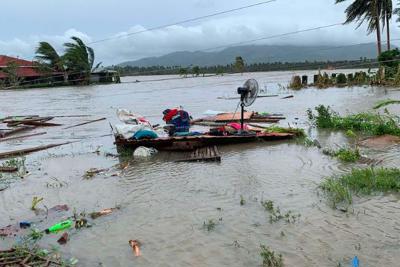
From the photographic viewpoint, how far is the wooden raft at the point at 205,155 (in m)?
10.0

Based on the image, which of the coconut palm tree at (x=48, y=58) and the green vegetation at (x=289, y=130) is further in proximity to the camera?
the coconut palm tree at (x=48, y=58)

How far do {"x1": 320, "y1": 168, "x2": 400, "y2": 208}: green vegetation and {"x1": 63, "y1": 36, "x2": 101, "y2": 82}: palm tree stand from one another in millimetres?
50847

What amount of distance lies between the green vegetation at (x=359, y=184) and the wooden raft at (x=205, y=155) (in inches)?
119

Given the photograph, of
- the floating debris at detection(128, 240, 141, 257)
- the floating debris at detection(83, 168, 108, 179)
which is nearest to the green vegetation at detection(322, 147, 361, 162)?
the floating debris at detection(83, 168, 108, 179)

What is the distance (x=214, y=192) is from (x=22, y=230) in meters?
2.97

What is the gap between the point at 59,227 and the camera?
612 centimetres

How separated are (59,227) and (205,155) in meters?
4.70

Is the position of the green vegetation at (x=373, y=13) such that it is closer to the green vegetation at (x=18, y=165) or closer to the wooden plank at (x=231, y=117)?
the wooden plank at (x=231, y=117)

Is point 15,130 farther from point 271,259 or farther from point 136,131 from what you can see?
point 271,259

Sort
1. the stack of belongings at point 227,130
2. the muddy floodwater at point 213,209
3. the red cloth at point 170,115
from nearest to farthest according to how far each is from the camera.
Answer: the muddy floodwater at point 213,209
the stack of belongings at point 227,130
the red cloth at point 170,115

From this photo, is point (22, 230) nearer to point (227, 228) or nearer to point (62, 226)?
point (62, 226)

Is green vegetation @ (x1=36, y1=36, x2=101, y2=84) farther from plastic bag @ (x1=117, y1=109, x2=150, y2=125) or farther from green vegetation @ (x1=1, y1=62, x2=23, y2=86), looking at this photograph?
plastic bag @ (x1=117, y1=109, x2=150, y2=125)

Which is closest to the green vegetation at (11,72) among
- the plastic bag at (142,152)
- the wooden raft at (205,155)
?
the plastic bag at (142,152)

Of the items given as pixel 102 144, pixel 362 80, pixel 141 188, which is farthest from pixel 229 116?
pixel 362 80
